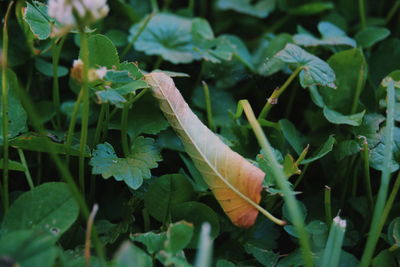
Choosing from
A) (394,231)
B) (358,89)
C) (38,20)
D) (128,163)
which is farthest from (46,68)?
(394,231)

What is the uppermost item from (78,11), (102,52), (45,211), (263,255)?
(78,11)

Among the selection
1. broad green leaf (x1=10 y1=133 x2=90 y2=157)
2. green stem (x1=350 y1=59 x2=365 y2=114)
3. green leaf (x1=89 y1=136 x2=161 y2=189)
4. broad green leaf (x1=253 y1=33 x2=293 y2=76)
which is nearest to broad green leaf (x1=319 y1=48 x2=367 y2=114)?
green stem (x1=350 y1=59 x2=365 y2=114)

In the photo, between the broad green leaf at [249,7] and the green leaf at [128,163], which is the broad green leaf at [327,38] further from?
the green leaf at [128,163]

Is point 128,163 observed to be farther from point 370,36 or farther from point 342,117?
point 370,36

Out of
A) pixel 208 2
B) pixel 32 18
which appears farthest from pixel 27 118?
pixel 208 2

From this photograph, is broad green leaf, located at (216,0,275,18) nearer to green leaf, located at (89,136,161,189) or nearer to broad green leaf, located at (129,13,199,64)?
broad green leaf, located at (129,13,199,64)

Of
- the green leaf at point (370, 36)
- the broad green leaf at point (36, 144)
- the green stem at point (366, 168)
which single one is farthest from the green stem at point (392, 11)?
the broad green leaf at point (36, 144)
